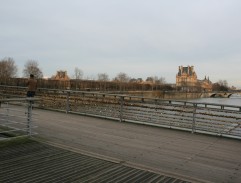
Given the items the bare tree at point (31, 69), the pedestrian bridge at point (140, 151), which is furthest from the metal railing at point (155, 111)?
the bare tree at point (31, 69)

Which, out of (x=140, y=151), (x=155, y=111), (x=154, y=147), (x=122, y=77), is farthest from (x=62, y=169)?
(x=122, y=77)

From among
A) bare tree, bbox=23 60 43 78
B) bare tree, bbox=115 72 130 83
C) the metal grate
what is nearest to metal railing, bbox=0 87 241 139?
the metal grate

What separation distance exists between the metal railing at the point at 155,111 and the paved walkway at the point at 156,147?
0.49m

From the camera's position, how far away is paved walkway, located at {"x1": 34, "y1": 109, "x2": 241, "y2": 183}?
203 inches

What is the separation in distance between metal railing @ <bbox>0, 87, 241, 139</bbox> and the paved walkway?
0.49 m

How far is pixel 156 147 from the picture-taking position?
679cm

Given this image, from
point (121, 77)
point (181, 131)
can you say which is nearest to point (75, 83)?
point (121, 77)

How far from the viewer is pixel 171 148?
675cm

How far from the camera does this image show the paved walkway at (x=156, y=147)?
516cm

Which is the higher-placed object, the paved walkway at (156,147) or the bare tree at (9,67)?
the bare tree at (9,67)

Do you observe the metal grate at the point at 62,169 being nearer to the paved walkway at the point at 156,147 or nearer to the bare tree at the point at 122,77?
the paved walkway at the point at 156,147

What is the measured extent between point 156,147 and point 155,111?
3777 millimetres

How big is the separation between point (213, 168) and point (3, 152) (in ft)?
13.7

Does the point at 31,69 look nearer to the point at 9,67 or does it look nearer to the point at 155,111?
the point at 9,67
